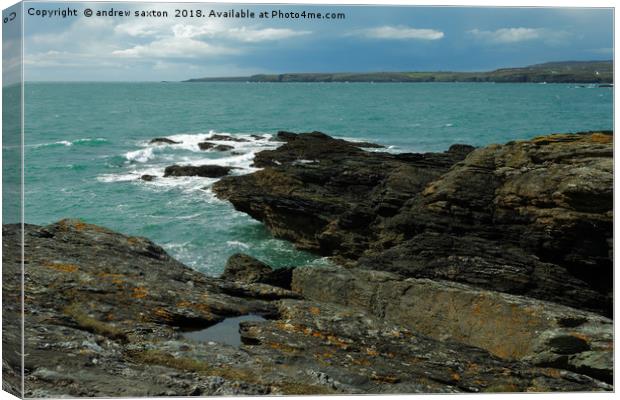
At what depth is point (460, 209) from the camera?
15.1 m

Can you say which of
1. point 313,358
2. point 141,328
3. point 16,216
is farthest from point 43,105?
point 313,358

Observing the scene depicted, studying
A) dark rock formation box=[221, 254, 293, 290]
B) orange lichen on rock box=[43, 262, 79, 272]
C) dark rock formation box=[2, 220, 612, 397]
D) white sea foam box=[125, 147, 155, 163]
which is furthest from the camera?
white sea foam box=[125, 147, 155, 163]

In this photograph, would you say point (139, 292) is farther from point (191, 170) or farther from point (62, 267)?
point (191, 170)

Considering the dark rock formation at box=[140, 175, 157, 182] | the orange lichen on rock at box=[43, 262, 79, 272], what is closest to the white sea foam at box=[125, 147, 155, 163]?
the dark rock formation at box=[140, 175, 157, 182]

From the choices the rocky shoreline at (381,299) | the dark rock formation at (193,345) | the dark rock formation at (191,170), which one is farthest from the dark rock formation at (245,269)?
Result: the dark rock formation at (193,345)

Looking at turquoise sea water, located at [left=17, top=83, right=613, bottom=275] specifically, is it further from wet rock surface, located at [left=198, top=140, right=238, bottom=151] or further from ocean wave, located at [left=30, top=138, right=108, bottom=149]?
wet rock surface, located at [left=198, top=140, right=238, bottom=151]

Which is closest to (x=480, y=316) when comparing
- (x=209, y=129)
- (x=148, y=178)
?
(x=209, y=129)

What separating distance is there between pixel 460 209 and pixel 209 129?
6203 millimetres

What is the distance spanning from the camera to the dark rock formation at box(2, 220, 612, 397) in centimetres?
845

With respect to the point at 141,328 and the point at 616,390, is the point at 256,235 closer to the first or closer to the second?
the point at 141,328

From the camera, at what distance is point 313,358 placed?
9109 millimetres

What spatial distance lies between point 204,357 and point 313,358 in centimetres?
152

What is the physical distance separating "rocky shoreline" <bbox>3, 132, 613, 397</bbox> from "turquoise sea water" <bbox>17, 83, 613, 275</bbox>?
67 cm

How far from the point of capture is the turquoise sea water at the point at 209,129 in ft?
41.6
